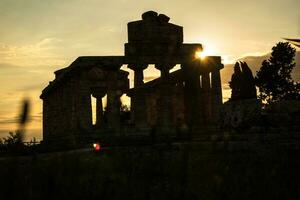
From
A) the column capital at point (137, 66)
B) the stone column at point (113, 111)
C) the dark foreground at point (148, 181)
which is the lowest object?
the dark foreground at point (148, 181)

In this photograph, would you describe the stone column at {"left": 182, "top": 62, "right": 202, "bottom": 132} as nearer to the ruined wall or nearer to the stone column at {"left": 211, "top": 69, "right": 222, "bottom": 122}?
the stone column at {"left": 211, "top": 69, "right": 222, "bottom": 122}

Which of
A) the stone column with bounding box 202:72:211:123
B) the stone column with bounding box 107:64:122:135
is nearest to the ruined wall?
the stone column with bounding box 107:64:122:135

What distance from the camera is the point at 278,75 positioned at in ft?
153

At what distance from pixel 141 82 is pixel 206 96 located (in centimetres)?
535

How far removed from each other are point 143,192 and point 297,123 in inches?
513

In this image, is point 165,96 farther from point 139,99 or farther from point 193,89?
point 139,99

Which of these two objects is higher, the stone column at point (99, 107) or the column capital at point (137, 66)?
the column capital at point (137, 66)

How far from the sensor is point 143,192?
4.77 meters

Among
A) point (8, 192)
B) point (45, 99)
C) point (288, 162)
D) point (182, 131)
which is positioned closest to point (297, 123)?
point (288, 162)

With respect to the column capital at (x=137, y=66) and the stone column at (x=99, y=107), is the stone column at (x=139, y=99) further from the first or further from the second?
the stone column at (x=99, y=107)

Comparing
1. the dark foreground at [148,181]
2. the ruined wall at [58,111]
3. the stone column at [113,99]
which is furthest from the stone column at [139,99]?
the dark foreground at [148,181]

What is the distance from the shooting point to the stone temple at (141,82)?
102 ft

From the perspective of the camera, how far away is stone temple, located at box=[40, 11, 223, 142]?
102 ft

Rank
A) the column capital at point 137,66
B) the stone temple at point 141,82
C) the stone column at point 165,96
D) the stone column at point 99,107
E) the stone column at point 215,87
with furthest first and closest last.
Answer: the stone column at point 99,107, the stone column at point 215,87, the stone column at point 165,96, the column capital at point 137,66, the stone temple at point 141,82
